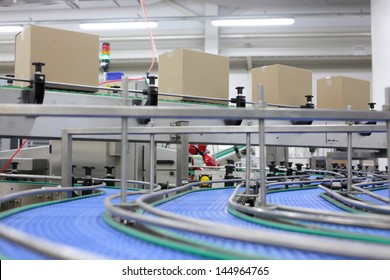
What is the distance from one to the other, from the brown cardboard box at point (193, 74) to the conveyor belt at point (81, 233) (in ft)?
3.15

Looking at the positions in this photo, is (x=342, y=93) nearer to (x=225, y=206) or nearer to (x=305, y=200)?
(x=305, y=200)

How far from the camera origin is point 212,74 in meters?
2.02

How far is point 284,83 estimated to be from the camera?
225 centimetres

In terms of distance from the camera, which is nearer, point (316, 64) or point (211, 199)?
point (211, 199)

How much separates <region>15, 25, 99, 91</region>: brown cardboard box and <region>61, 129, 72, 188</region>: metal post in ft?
0.88

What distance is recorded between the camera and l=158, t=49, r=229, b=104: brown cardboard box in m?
1.94

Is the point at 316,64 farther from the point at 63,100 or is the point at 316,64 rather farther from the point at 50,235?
the point at 50,235

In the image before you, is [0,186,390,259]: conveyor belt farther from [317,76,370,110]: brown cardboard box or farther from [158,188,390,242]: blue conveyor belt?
[317,76,370,110]: brown cardboard box

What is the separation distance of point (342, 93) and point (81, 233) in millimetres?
2113

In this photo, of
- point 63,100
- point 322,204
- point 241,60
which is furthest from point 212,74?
point 241,60

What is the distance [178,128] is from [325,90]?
5.32 feet
